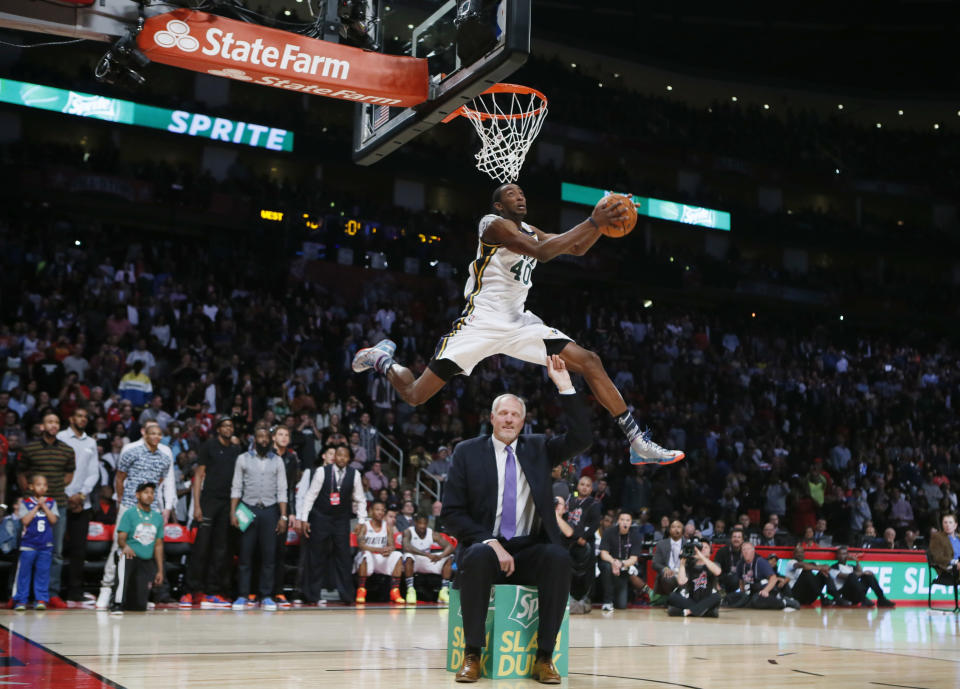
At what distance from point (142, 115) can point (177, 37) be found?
18.3m

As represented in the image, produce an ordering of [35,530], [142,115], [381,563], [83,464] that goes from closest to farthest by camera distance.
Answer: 1. [35,530]
2. [83,464]
3. [381,563]
4. [142,115]

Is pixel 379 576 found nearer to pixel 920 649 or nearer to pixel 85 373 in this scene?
pixel 85 373

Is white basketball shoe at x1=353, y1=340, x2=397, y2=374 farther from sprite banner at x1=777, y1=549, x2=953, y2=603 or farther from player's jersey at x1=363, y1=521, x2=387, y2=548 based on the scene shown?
sprite banner at x1=777, y1=549, x2=953, y2=603

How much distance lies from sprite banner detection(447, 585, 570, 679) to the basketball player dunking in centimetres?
127

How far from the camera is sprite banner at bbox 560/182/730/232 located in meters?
30.2

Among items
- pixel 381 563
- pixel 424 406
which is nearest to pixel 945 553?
pixel 381 563

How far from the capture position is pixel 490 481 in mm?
6336

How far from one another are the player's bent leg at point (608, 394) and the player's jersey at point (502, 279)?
1.43 feet

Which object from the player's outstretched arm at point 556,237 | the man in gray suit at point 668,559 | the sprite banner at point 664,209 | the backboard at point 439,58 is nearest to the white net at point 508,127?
the backboard at point 439,58

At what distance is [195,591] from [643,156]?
2384 cm

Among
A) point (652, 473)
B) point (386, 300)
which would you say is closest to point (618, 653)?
point (652, 473)

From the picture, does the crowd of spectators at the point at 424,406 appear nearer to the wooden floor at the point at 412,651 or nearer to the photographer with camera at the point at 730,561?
the photographer with camera at the point at 730,561

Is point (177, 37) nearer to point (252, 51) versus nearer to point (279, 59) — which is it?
point (252, 51)

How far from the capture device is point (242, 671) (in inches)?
247
